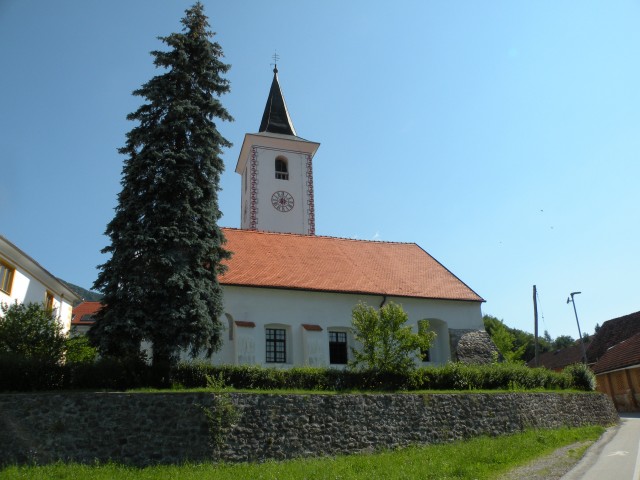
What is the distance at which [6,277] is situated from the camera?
2438 centimetres

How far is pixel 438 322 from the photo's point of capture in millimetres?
28125

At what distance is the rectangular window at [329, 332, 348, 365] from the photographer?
25.7m

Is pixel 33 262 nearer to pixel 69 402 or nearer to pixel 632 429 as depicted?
pixel 69 402

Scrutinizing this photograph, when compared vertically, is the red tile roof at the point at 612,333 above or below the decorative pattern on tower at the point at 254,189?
below

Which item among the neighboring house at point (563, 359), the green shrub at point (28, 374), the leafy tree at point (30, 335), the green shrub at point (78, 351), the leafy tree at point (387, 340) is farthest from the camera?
the neighboring house at point (563, 359)

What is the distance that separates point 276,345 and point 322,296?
3.08 metres

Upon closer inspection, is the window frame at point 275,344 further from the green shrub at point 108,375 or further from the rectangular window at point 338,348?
the green shrub at point 108,375

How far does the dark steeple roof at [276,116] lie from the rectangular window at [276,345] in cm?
2060

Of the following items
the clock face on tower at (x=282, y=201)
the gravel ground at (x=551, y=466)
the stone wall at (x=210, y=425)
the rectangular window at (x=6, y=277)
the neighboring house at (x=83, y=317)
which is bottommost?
the gravel ground at (x=551, y=466)

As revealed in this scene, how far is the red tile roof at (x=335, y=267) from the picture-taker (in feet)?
85.7

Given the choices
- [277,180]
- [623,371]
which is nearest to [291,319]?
[277,180]

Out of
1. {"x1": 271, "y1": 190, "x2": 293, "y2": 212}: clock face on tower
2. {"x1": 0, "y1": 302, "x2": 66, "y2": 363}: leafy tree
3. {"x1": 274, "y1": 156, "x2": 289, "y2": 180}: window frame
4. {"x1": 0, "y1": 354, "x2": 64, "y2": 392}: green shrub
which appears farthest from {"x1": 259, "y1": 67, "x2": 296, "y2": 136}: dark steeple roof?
{"x1": 0, "y1": 354, "x2": 64, "y2": 392}: green shrub

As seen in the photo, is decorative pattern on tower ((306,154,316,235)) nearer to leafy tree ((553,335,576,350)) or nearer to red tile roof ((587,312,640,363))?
red tile roof ((587,312,640,363))

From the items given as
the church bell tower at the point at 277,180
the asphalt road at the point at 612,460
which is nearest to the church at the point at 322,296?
the church bell tower at the point at 277,180
